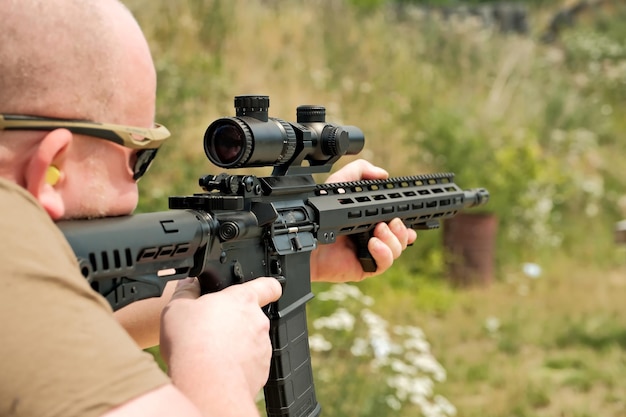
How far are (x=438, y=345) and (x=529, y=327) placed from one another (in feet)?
3.12

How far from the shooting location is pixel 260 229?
2100 millimetres

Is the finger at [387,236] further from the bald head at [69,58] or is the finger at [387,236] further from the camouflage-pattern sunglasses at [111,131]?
the bald head at [69,58]

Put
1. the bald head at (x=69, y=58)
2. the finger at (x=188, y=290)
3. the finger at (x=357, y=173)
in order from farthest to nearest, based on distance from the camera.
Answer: the finger at (x=357, y=173) → the finger at (x=188, y=290) → the bald head at (x=69, y=58)

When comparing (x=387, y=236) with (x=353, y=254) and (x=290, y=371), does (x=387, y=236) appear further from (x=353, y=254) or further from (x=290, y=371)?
(x=290, y=371)

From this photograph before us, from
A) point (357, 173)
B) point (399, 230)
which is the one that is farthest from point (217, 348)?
point (357, 173)

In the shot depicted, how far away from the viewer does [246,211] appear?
6.79 ft

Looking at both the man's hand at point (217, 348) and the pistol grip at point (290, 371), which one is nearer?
the man's hand at point (217, 348)

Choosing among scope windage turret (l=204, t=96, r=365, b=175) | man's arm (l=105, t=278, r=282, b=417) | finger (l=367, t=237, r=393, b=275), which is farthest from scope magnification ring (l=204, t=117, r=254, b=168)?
finger (l=367, t=237, r=393, b=275)

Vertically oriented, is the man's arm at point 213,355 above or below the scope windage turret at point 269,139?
below

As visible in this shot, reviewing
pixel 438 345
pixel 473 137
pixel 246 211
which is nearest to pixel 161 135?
pixel 246 211

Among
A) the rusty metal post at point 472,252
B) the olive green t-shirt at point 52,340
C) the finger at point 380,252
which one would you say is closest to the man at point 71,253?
the olive green t-shirt at point 52,340

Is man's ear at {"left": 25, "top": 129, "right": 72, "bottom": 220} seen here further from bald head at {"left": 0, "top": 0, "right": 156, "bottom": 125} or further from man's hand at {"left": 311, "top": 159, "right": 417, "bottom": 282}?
man's hand at {"left": 311, "top": 159, "right": 417, "bottom": 282}

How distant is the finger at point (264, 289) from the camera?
185cm

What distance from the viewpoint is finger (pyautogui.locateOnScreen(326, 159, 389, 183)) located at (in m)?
Answer: 2.99
